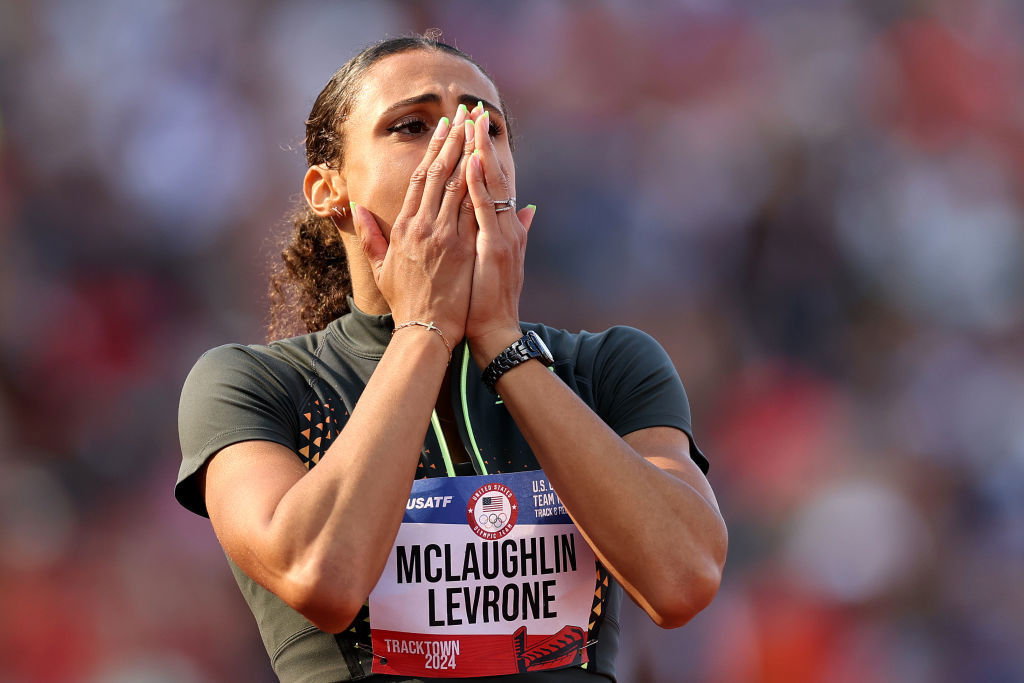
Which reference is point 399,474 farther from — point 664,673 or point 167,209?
point 167,209

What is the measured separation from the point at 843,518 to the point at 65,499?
337cm

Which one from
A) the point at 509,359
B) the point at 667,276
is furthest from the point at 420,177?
the point at 667,276

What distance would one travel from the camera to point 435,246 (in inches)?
72.5

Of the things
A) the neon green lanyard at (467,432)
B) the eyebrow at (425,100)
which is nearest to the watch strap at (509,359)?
the neon green lanyard at (467,432)

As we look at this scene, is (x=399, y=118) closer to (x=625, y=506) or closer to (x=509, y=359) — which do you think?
(x=509, y=359)

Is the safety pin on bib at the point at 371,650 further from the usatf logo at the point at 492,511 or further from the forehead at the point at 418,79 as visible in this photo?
the forehead at the point at 418,79

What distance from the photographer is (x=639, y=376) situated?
2.00m

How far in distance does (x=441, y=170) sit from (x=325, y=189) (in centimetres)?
49

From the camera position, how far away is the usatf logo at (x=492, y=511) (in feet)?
5.68

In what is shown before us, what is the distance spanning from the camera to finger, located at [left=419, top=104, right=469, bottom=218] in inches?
73.6

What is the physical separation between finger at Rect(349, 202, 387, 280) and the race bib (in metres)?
0.45

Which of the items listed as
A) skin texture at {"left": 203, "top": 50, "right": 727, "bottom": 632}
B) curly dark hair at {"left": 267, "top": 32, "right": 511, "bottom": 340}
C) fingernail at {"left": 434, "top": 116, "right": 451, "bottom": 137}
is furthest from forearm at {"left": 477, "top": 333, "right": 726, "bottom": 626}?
curly dark hair at {"left": 267, "top": 32, "right": 511, "bottom": 340}

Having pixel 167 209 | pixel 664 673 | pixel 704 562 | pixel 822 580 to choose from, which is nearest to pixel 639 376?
pixel 704 562

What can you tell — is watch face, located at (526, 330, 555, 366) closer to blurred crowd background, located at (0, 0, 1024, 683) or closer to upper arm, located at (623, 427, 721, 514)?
upper arm, located at (623, 427, 721, 514)
